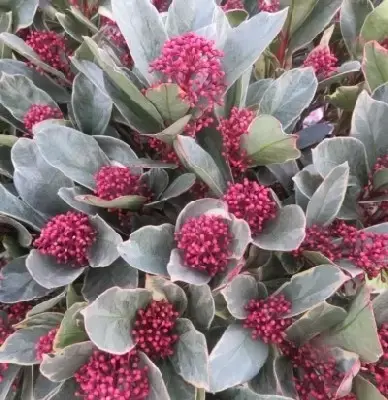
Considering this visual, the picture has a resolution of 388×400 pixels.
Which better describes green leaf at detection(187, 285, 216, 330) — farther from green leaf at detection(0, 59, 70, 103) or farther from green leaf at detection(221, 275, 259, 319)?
green leaf at detection(0, 59, 70, 103)

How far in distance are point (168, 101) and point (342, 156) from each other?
210mm

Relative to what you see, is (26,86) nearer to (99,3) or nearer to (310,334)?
(99,3)

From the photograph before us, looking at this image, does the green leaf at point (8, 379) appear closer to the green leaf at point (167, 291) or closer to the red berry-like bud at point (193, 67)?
the green leaf at point (167, 291)

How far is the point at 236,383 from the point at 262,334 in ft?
0.19

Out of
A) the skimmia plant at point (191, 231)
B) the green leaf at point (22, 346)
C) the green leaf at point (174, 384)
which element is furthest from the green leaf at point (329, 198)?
the green leaf at point (22, 346)

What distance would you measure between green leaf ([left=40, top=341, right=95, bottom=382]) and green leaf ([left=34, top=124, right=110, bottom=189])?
179 mm

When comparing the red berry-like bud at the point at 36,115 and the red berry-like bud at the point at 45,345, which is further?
the red berry-like bud at the point at 36,115

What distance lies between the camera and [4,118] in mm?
716

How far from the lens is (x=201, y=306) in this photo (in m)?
0.56

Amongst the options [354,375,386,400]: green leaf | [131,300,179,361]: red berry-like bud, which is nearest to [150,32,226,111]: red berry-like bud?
[131,300,179,361]: red berry-like bud

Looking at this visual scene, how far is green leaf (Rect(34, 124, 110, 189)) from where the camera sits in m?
0.59

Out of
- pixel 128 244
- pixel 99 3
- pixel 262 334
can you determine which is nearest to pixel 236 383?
pixel 262 334

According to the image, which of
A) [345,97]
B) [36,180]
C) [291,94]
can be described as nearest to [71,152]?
[36,180]

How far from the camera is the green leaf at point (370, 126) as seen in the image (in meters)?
0.62
